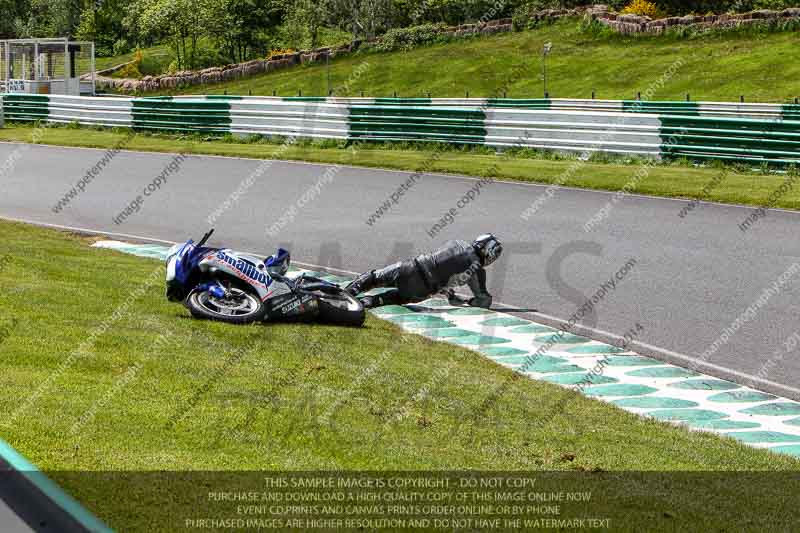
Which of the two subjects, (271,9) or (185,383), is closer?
(185,383)

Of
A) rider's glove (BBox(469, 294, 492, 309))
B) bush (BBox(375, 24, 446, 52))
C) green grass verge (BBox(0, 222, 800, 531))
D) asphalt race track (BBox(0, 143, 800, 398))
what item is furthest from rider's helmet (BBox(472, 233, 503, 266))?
bush (BBox(375, 24, 446, 52))

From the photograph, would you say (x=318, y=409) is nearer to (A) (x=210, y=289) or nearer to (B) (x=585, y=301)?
(A) (x=210, y=289)

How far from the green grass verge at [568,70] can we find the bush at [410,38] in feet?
2.14

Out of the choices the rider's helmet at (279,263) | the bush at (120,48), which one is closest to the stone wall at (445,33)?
the bush at (120,48)

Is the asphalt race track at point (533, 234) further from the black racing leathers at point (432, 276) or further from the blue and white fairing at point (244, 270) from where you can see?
the blue and white fairing at point (244, 270)

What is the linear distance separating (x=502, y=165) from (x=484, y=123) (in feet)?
9.86

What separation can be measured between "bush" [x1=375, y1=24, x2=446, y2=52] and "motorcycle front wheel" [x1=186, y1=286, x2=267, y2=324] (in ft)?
164

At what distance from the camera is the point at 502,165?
80.1 ft

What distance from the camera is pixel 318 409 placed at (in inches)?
301

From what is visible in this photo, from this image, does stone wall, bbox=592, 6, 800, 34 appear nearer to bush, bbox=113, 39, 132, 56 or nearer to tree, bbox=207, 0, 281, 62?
tree, bbox=207, 0, 281, 62

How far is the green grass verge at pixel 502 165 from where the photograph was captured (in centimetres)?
2038

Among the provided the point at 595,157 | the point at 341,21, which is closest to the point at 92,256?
the point at 595,157

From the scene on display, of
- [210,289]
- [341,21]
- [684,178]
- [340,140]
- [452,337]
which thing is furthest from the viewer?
[341,21]

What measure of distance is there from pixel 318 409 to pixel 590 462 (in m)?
1.72
